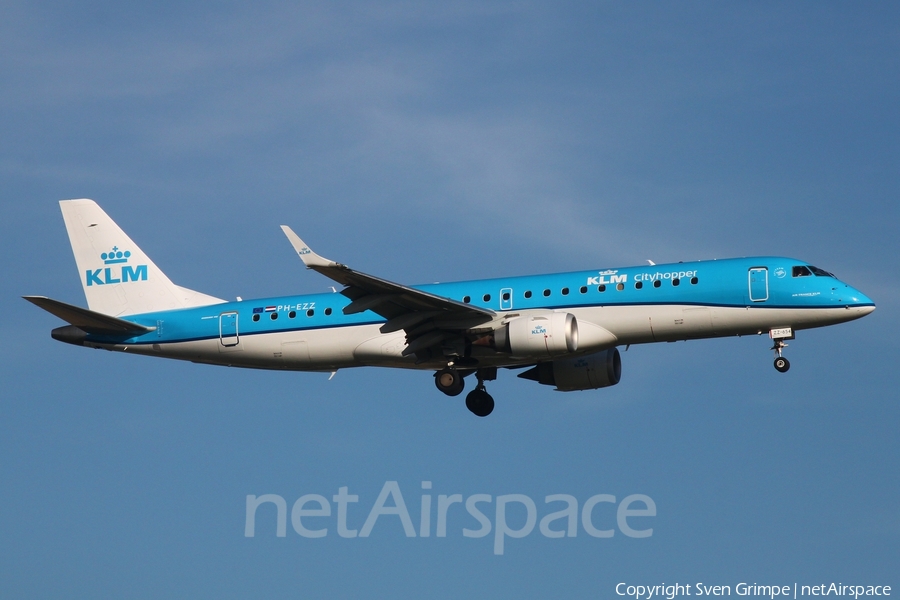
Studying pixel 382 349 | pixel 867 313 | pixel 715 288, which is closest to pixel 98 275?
pixel 382 349

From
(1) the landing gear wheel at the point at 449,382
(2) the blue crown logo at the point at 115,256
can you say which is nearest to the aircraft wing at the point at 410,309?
(1) the landing gear wheel at the point at 449,382

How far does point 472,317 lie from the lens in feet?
123

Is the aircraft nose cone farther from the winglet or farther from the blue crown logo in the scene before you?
the blue crown logo

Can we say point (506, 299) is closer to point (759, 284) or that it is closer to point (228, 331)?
point (759, 284)

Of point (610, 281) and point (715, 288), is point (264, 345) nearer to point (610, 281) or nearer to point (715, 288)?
point (610, 281)

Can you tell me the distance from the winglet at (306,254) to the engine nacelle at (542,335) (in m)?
6.49

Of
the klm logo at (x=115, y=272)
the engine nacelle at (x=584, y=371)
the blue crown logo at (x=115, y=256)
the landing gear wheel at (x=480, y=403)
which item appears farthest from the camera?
the blue crown logo at (x=115, y=256)

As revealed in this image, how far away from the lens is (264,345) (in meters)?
40.8

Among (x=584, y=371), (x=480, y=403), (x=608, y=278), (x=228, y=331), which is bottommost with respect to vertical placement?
(x=480, y=403)

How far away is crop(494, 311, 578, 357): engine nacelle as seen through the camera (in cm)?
3616

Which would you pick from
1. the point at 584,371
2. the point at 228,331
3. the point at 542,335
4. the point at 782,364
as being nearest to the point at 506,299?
the point at 542,335

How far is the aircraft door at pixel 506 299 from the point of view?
3853 centimetres

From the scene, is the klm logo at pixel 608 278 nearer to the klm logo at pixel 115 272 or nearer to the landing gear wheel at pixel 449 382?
the landing gear wheel at pixel 449 382

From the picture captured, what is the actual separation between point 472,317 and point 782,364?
9.86 metres
